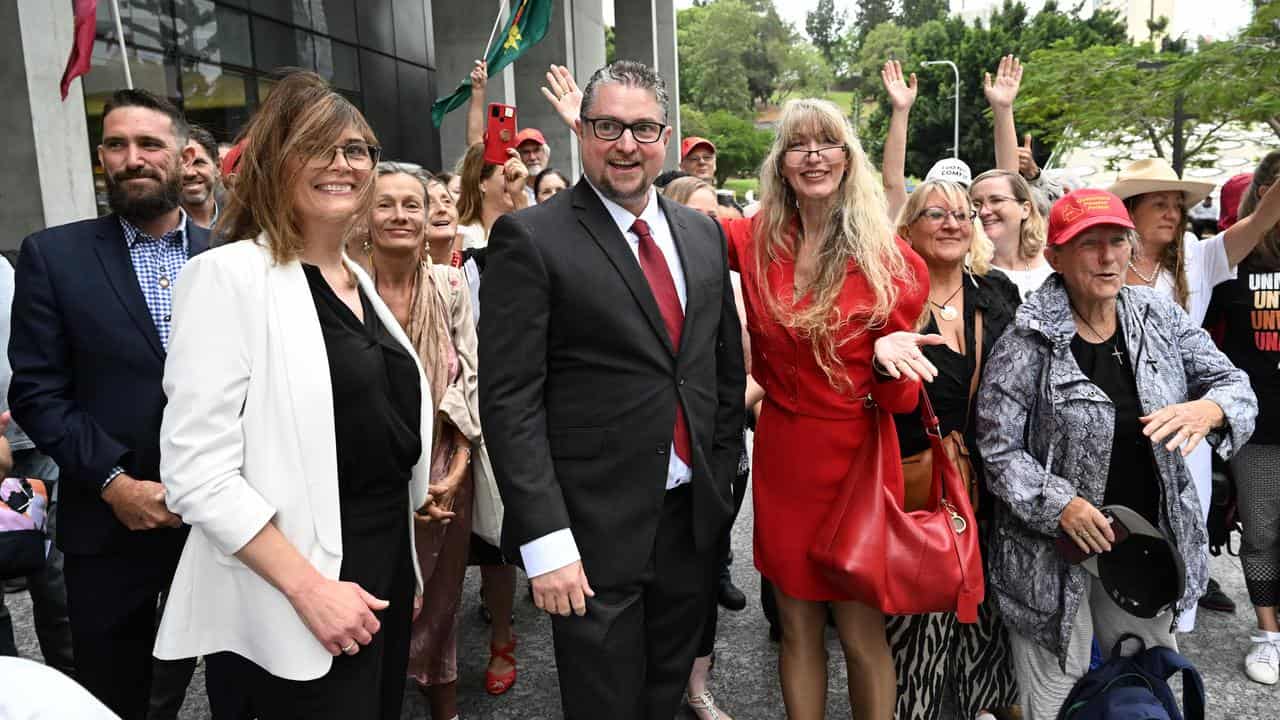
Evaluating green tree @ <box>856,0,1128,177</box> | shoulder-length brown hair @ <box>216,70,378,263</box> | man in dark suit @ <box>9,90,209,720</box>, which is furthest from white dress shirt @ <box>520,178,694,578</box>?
green tree @ <box>856,0,1128,177</box>

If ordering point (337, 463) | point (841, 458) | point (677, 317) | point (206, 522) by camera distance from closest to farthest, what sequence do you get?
point (206, 522) < point (337, 463) < point (677, 317) < point (841, 458)

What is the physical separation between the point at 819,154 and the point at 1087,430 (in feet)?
4.24

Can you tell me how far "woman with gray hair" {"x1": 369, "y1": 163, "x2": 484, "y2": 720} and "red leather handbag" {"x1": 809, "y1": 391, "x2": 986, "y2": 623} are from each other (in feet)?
4.90

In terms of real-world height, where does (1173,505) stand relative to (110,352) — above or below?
below

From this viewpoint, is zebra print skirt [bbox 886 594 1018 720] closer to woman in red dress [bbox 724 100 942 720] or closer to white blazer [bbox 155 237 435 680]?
woman in red dress [bbox 724 100 942 720]

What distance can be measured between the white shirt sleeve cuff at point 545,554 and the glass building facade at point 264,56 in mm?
7563

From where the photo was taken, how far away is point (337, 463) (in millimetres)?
2072

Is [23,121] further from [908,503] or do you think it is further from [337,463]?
[908,503]

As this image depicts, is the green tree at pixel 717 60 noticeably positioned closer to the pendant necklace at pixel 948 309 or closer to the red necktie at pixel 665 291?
the pendant necklace at pixel 948 309

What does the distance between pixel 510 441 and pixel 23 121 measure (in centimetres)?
660

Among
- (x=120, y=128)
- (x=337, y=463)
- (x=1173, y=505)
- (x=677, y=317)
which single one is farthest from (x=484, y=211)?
(x=1173, y=505)

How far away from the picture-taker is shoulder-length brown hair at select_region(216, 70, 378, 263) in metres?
2.06

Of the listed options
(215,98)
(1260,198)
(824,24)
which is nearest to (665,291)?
(1260,198)

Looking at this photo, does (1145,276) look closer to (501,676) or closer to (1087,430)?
(1087,430)
